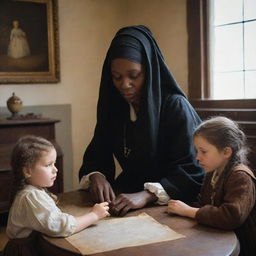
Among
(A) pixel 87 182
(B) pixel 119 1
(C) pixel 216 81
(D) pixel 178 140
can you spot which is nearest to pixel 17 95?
(B) pixel 119 1

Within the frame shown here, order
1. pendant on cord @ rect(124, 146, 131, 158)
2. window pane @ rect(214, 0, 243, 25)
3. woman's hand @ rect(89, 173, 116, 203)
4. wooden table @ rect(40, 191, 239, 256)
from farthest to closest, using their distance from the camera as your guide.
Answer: window pane @ rect(214, 0, 243, 25), pendant on cord @ rect(124, 146, 131, 158), woman's hand @ rect(89, 173, 116, 203), wooden table @ rect(40, 191, 239, 256)

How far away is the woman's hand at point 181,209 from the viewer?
1.48 m

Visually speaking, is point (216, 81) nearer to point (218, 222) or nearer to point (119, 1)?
point (119, 1)

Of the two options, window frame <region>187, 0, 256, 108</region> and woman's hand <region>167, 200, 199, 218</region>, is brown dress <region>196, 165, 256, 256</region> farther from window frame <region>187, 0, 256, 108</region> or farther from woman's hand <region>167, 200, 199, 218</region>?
window frame <region>187, 0, 256, 108</region>

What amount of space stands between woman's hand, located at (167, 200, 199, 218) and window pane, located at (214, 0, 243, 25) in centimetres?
209

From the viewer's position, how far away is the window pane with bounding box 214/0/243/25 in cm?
316

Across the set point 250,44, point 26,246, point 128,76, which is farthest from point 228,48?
point 26,246

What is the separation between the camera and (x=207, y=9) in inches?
131

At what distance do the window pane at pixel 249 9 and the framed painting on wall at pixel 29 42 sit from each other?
1.81 metres

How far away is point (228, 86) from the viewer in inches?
130

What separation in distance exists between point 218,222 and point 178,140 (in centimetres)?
51

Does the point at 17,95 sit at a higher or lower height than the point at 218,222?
higher

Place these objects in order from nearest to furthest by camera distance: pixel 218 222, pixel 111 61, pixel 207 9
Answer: pixel 218 222
pixel 111 61
pixel 207 9

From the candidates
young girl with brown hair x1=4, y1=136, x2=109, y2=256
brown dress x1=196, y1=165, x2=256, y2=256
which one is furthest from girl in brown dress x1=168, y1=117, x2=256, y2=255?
young girl with brown hair x1=4, y1=136, x2=109, y2=256
